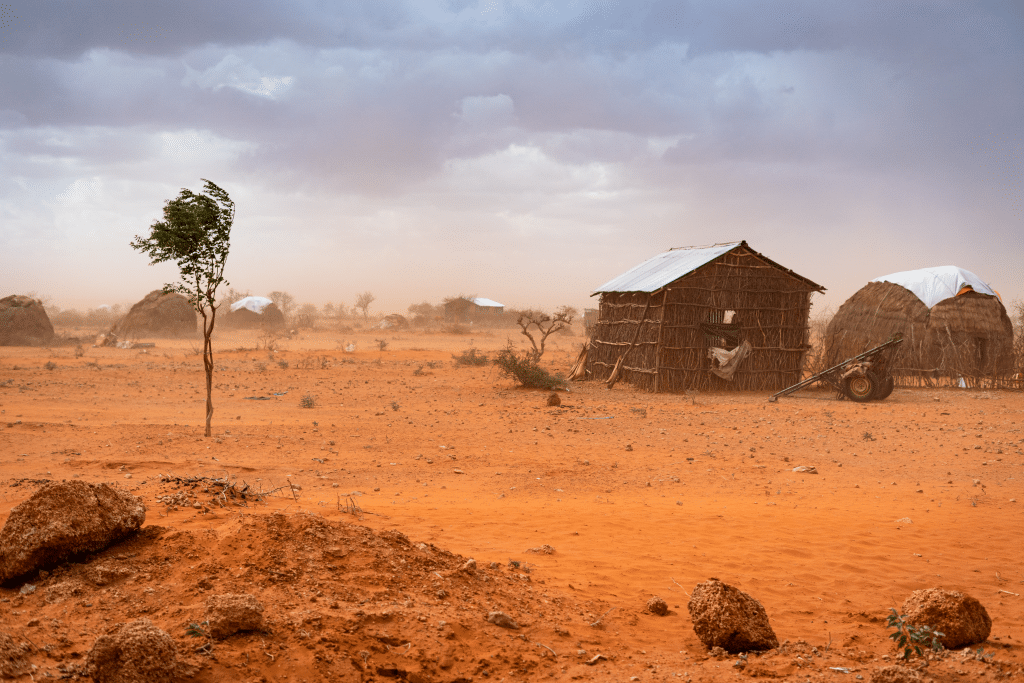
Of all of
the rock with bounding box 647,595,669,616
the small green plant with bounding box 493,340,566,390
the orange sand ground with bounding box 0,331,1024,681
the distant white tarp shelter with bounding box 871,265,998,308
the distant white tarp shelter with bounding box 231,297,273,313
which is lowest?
the rock with bounding box 647,595,669,616

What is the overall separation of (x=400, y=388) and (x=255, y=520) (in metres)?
13.3

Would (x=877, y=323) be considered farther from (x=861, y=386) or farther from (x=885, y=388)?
(x=861, y=386)

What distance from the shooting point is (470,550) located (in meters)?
6.25

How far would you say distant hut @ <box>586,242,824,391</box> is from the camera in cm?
1822

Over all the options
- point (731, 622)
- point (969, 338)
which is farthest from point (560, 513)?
point (969, 338)

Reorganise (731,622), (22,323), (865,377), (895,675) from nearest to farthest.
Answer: (895,675)
(731,622)
(865,377)
(22,323)

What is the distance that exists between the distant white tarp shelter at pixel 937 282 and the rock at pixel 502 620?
69.8 feet

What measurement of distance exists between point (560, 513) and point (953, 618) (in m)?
3.95

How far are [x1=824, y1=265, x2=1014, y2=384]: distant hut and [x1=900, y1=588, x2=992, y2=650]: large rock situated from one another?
17681 millimetres

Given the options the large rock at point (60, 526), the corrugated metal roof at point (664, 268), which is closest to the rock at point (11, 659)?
the large rock at point (60, 526)

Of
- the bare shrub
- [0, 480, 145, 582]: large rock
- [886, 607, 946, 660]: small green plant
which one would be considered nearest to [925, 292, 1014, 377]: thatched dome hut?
the bare shrub

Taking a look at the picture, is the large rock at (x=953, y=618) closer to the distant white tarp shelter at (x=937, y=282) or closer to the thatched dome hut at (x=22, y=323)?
the distant white tarp shelter at (x=937, y=282)

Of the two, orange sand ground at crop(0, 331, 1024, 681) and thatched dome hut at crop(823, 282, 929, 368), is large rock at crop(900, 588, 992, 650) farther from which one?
thatched dome hut at crop(823, 282, 929, 368)

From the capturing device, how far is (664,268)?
20250 millimetres
